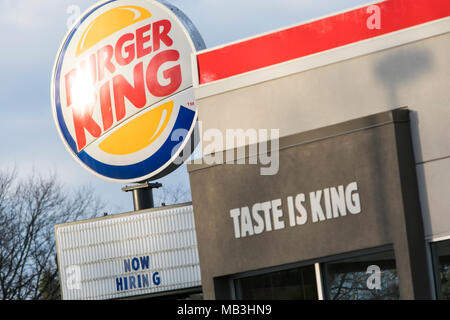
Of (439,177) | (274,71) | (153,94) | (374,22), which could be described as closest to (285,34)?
(274,71)

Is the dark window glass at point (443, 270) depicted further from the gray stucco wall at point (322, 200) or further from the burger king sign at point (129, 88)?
the burger king sign at point (129, 88)

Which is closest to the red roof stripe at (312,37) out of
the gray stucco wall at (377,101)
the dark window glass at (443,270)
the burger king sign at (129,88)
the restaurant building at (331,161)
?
the restaurant building at (331,161)

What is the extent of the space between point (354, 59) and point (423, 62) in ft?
3.46

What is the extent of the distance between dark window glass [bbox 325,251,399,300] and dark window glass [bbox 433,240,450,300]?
21.9 inches

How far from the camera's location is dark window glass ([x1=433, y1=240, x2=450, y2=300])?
38.0 feet

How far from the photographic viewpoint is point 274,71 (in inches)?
Result: 522

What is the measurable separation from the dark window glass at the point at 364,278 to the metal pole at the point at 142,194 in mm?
→ 7158

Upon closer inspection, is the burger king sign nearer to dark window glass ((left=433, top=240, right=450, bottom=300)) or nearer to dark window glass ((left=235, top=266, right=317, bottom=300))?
dark window glass ((left=235, top=266, right=317, bottom=300))

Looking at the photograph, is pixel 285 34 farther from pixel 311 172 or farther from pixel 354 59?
pixel 311 172

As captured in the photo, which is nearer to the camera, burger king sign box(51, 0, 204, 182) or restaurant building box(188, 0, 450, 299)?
restaurant building box(188, 0, 450, 299)

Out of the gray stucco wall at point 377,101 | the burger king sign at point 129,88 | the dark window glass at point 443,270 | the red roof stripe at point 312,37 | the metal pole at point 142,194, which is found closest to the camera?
the dark window glass at point 443,270

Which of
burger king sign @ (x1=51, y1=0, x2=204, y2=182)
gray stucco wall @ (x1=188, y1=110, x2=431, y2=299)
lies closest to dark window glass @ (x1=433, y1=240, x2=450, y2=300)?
gray stucco wall @ (x1=188, y1=110, x2=431, y2=299)

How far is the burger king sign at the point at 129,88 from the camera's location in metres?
18.3

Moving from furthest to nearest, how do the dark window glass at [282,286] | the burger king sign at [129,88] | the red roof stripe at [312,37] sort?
the burger king sign at [129,88], the dark window glass at [282,286], the red roof stripe at [312,37]
